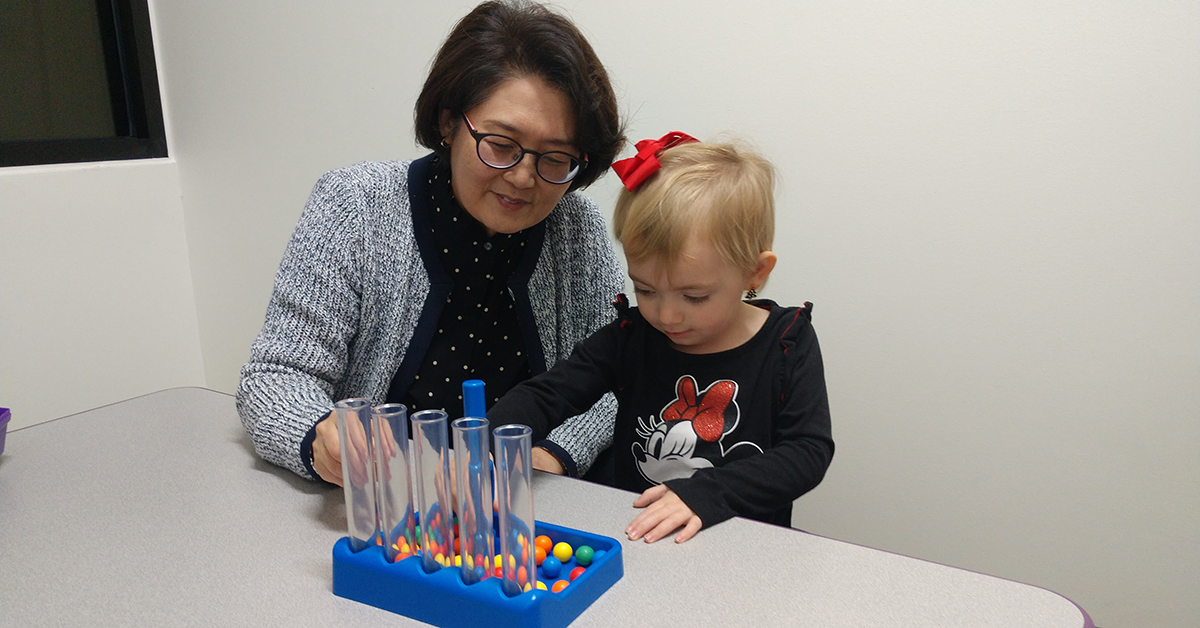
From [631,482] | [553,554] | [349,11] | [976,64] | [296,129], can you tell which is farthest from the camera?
[296,129]

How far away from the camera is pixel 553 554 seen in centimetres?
81

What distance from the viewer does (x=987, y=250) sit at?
58.3 inches

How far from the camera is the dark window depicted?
2053 mm

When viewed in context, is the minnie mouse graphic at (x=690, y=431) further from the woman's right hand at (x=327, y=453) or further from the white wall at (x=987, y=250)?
the white wall at (x=987, y=250)

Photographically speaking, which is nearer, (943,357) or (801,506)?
(943,357)

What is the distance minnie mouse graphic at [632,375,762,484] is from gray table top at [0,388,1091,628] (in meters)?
0.14

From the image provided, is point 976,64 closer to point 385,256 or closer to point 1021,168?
point 1021,168

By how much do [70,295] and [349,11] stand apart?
92 cm

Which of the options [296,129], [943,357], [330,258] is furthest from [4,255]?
[943,357]

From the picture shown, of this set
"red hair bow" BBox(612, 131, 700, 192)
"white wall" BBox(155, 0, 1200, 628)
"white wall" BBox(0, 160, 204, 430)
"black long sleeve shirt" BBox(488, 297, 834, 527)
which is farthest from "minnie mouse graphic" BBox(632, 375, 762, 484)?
"white wall" BBox(0, 160, 204, 430)

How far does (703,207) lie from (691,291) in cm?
10

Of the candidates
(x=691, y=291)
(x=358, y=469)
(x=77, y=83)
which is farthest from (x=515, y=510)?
(x=77, y=83)

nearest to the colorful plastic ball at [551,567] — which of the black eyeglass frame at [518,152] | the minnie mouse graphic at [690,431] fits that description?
the minnie mouse graphic at [690,431]

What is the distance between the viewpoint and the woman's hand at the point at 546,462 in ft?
3.84
